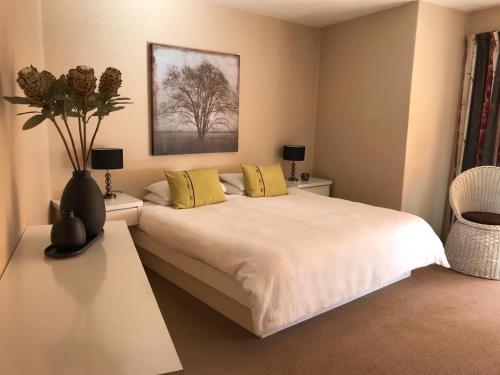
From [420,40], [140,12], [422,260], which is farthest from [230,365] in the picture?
[420,40]

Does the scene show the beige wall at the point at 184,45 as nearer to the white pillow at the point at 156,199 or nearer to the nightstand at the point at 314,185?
the white pillow at the point at 156,199

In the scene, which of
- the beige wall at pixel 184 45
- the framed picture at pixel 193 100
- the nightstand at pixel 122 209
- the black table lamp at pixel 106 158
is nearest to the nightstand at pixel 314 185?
the beige wall at pixel 184 45

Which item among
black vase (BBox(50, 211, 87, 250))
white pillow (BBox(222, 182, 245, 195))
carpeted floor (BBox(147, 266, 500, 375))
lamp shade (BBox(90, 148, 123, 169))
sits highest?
lamp shade (BBox(90, 148, 123, 169))

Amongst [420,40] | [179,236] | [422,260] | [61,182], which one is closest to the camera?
[179,236]

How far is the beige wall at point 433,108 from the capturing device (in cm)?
390

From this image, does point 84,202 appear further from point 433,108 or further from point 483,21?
point 483,21

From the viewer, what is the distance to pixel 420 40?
383 centimetres

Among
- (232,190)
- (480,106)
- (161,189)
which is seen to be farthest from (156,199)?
(480,106)

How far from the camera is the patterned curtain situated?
3900mm

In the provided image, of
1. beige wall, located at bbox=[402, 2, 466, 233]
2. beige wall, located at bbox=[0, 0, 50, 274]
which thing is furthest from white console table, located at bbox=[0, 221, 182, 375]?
beige wall, located at bbox=[402, 2, 466, 233]

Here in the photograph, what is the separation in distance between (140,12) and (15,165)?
7.88 ft

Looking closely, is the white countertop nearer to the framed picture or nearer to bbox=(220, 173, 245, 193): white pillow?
the framed picture

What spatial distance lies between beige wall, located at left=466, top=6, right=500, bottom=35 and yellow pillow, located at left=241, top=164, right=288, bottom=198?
261 centimetres

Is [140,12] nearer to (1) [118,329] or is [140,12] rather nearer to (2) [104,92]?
(2) [104,92]
